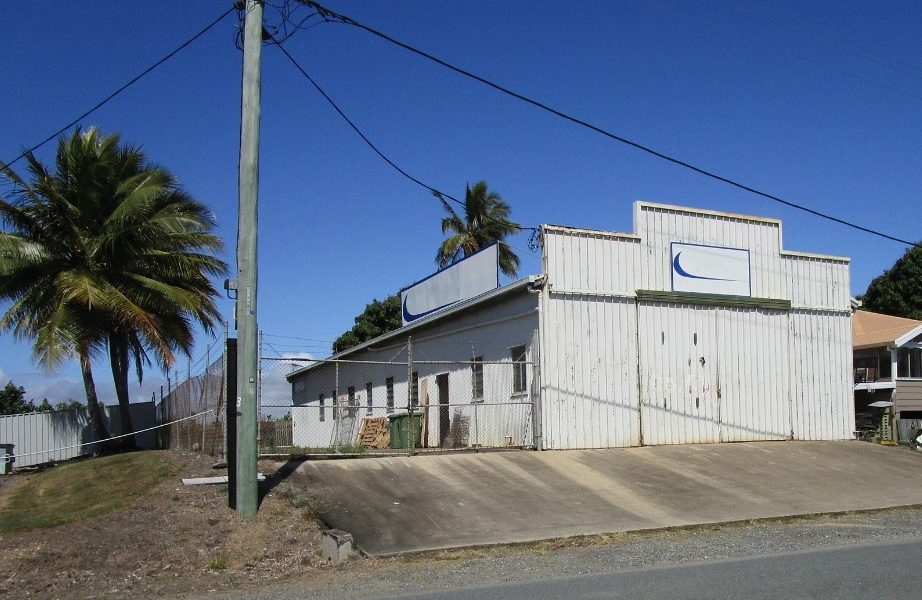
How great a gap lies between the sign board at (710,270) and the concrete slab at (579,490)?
373 centimetres

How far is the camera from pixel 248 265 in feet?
40.0

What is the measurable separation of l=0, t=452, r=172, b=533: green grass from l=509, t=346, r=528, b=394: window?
744cm

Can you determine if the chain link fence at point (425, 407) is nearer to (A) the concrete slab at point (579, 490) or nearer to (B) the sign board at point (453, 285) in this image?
(A) the concrete slab at point (579, 490)

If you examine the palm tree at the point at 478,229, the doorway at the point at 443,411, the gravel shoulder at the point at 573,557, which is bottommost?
the gravel shoulder at the point at 573,557

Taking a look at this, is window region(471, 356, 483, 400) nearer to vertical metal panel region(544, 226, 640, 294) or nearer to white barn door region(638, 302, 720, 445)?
vertical metal panel region(544, 226, 640, 294)

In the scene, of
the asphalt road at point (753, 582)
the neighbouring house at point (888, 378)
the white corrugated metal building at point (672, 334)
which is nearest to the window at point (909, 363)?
the neighbouring house at point (888, 378)

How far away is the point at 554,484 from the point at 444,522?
322cm

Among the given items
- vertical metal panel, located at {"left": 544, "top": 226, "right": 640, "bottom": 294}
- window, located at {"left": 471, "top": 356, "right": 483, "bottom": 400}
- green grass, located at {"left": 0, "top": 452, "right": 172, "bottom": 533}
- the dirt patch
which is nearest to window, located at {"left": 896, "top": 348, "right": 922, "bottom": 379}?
vertical metal panel, located at {"left": 544, "top": 226, "right": 640, "bottom": 294}

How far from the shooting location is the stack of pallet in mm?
25281

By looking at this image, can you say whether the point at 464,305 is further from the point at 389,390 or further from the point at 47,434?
the point at 47,434

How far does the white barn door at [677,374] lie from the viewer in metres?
19.1

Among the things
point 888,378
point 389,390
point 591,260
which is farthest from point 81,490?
point 888,378

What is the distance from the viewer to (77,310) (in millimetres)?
21781

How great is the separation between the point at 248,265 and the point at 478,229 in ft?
104
